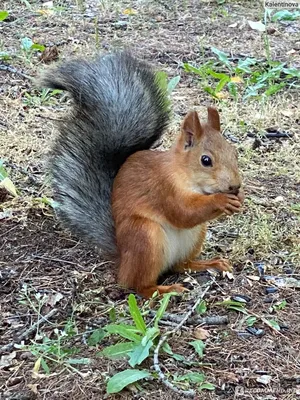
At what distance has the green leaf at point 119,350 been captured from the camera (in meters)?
1.84

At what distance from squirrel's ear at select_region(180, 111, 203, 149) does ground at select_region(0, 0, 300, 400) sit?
0.45 m

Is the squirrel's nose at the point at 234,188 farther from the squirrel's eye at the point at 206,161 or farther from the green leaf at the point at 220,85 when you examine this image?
the green leaf at the point at 220,85

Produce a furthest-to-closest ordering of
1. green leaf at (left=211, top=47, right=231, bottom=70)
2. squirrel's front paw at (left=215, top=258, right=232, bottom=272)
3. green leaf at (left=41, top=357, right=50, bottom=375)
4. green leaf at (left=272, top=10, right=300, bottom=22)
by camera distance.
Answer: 1. green leaf at (left=272, top=10, right=300, bottom=22)
2. green leaf at (left=211, top=47, right=231, bottom=70)
3. squirrel's front paw at (left=215, top=258, right=232, bottom=272)
4. green leaf at (left=41, top=357, right=50, bottom=375)

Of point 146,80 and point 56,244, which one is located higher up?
point 146,80

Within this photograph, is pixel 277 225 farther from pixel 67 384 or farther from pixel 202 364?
pixel 67 384

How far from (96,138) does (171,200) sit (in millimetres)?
382

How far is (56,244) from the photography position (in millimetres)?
2510

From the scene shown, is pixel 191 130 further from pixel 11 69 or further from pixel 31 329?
pixel 11 69

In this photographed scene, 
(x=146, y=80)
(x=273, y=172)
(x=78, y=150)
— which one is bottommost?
(x=273, y=172)

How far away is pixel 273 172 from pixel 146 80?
34.8 inches

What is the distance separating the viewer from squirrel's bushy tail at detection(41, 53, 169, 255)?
2.38 m

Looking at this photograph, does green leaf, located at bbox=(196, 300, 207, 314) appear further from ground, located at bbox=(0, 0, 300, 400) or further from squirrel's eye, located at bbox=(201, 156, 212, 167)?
squirrel's eye, located at bbox=(201, 156, 212, 167)

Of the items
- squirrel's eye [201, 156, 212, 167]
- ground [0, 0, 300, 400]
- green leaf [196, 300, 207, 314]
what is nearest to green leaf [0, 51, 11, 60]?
ground [0, 0, 300, 400]

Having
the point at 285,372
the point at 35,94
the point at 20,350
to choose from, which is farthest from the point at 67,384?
the point at 35,94
